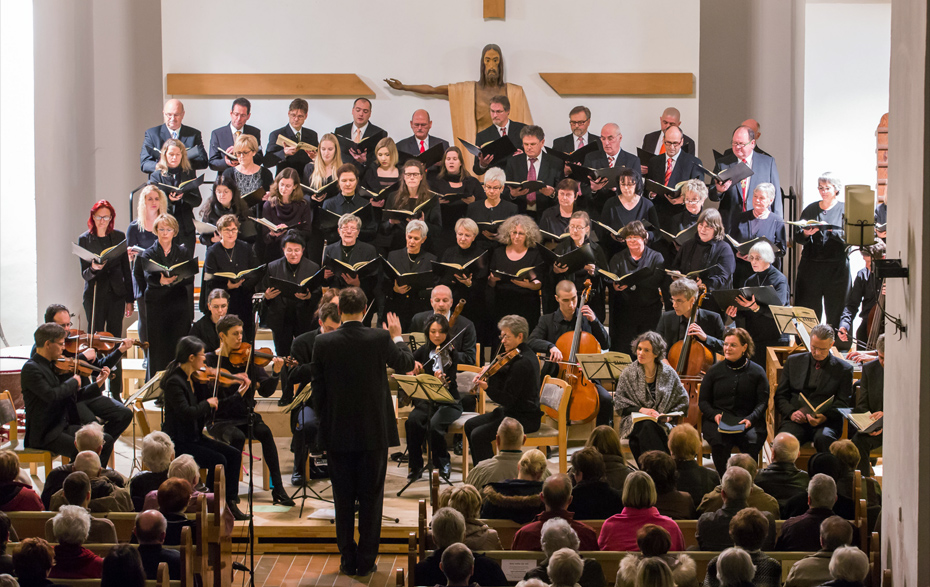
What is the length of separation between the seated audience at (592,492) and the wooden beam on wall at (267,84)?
6.30 m

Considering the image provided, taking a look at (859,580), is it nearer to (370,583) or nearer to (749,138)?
(370,583)

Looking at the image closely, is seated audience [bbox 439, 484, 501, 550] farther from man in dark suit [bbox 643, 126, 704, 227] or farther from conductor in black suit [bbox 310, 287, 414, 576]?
man in dark suit [bbox 643, 126, 704, 227]

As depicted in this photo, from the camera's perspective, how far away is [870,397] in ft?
20.4

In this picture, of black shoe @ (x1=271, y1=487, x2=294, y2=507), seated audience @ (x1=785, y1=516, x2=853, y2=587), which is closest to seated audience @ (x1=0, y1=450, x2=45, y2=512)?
black shoe @ (x1=271, y1=487, x2=294, y2=507)

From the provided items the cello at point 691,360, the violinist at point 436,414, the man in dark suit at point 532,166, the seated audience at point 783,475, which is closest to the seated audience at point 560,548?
the seated audience at point 783,475

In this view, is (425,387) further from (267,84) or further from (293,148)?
(267,84)

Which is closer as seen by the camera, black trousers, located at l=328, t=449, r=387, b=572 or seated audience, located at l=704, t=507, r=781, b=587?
→ seated audience, located at l=704, t=507, r=781, b=587

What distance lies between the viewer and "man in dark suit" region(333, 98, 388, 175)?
8484 mm

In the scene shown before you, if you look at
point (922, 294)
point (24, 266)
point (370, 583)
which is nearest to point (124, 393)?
point (24, 266)

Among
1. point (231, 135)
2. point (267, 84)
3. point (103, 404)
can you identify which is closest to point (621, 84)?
point (267, 84)

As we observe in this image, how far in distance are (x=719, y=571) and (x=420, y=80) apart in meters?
7.46

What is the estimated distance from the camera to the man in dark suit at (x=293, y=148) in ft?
28.3

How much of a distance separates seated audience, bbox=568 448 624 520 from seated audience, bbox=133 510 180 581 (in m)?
1.67

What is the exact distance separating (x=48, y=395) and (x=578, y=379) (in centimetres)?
304
